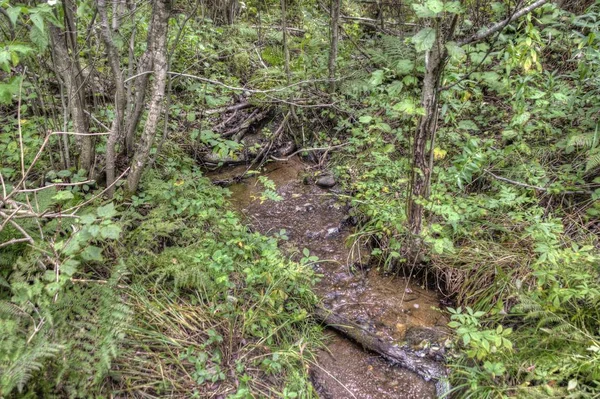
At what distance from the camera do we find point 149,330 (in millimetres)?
2371

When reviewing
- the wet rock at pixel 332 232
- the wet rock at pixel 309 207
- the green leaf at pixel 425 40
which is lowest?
the wet rock at pixel 332 232

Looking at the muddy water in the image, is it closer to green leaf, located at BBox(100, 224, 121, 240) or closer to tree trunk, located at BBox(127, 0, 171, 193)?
tree trunk, located at BBox(127, 0, 171, 193)

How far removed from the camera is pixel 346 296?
10.8ft

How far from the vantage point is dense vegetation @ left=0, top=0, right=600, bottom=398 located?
6.70 ft

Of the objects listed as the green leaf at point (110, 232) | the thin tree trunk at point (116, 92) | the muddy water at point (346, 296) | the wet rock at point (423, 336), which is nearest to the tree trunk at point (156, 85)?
the thin tree trunk at point (116, 92)

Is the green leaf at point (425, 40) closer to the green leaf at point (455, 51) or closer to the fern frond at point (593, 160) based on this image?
the green leaf at point (455, 51)

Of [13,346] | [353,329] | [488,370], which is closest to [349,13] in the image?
[353,329]

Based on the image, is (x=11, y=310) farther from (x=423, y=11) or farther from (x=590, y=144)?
(x=590, y=144)

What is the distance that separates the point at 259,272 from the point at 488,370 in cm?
168

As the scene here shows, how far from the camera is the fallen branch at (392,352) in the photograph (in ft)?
8.50

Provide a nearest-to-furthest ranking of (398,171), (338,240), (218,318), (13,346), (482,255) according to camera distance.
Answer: (13,346) < (218,318) < (482,255) < (338,240) < (398,171)

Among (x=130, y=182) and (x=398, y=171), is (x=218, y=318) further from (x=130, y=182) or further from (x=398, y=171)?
(x=398, y=171)

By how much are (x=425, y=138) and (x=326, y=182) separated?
78.2 inches

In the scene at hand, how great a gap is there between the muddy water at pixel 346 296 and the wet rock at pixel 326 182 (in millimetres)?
98
